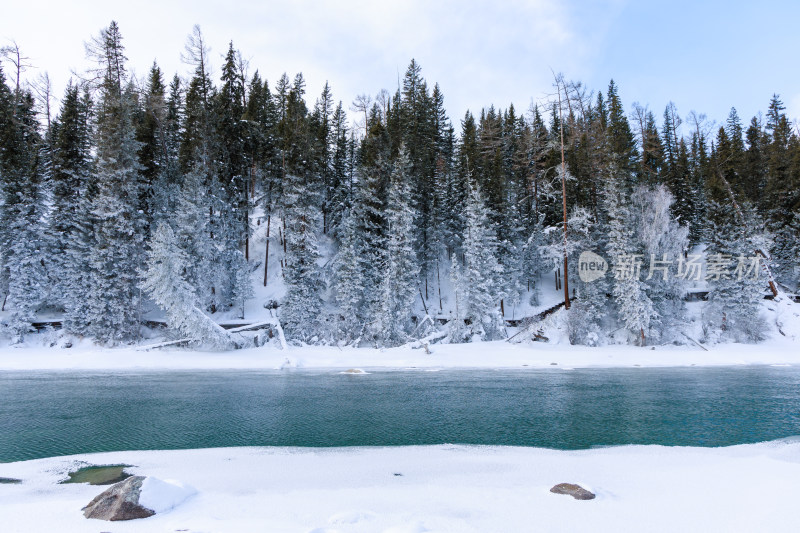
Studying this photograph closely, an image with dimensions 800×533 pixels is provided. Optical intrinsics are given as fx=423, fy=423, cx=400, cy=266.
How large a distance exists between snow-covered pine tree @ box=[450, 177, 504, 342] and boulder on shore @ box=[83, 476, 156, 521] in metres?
28.4

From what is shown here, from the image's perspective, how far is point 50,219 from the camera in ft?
112

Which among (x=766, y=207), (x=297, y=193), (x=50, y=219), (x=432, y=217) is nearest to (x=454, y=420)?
(x=297, y=193)

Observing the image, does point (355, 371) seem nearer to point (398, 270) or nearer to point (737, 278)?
point (398, 270)

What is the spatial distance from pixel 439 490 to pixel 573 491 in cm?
210

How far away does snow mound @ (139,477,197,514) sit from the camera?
5.57 metres

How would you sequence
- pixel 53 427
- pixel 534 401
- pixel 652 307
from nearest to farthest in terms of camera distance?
pixel 53 427, pixel 534 401, pixel 652 307

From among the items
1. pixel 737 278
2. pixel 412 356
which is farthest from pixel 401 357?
pixel 737 278

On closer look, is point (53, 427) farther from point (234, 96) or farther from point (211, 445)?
point (234, 96)

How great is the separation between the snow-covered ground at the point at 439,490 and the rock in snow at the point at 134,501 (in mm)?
167

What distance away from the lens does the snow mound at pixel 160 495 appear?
18.3ft

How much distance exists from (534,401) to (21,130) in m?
52.7

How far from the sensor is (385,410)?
14.6 metres

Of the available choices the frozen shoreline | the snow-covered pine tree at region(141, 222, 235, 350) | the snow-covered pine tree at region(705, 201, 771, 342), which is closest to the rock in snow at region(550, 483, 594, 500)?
the frozen shoreline

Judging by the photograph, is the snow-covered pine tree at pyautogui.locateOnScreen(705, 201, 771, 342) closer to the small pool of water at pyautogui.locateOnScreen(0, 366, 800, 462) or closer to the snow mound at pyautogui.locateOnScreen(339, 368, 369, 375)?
the small pool of water at pyautogui.locateOnScreen(0, 366, 800, 462)
